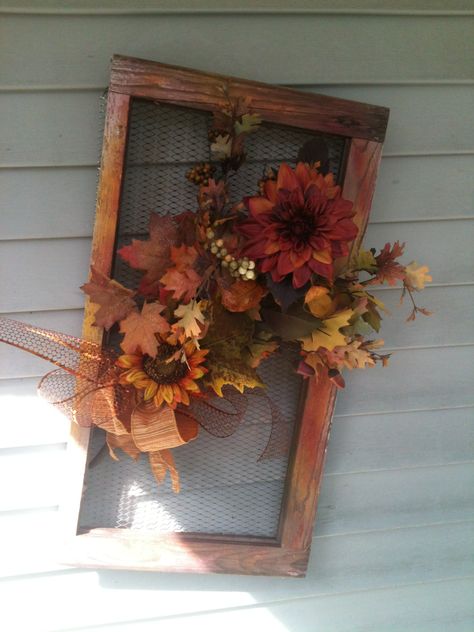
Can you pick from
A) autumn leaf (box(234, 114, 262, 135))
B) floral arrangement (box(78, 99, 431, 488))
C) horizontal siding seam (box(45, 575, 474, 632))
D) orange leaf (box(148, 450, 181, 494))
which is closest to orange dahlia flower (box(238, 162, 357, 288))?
floral arrangement (box(78, 99, 431, 488))

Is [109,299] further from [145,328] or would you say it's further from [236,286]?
[236,286]

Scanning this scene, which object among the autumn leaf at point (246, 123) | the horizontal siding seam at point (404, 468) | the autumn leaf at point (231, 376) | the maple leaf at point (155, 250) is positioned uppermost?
the autumn leaf at point (246, 123)

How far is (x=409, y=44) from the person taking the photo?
3.72 ft

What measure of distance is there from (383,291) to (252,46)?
0.50 metres

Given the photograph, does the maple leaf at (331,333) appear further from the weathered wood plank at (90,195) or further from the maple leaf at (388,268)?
the weathered wood plank at (90,195)

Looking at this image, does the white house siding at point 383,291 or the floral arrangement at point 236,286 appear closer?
the floral arrangement at point 236,286

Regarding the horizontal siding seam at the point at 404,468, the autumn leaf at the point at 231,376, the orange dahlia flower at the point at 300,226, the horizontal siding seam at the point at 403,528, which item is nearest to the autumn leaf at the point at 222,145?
the orange dahlia flower at the point at 300,226

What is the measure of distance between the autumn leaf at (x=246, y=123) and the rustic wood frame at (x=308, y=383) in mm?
43

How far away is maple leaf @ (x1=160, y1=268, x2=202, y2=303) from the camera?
3.16 feet

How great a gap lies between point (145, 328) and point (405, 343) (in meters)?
0.57

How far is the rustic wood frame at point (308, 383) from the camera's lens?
39.8 inches

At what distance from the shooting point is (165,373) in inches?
39.9

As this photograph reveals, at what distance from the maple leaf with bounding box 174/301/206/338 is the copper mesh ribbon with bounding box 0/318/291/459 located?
0.17m

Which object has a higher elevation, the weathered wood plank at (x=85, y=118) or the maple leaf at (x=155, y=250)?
the weathered wood plank at (x=85, y=118)
